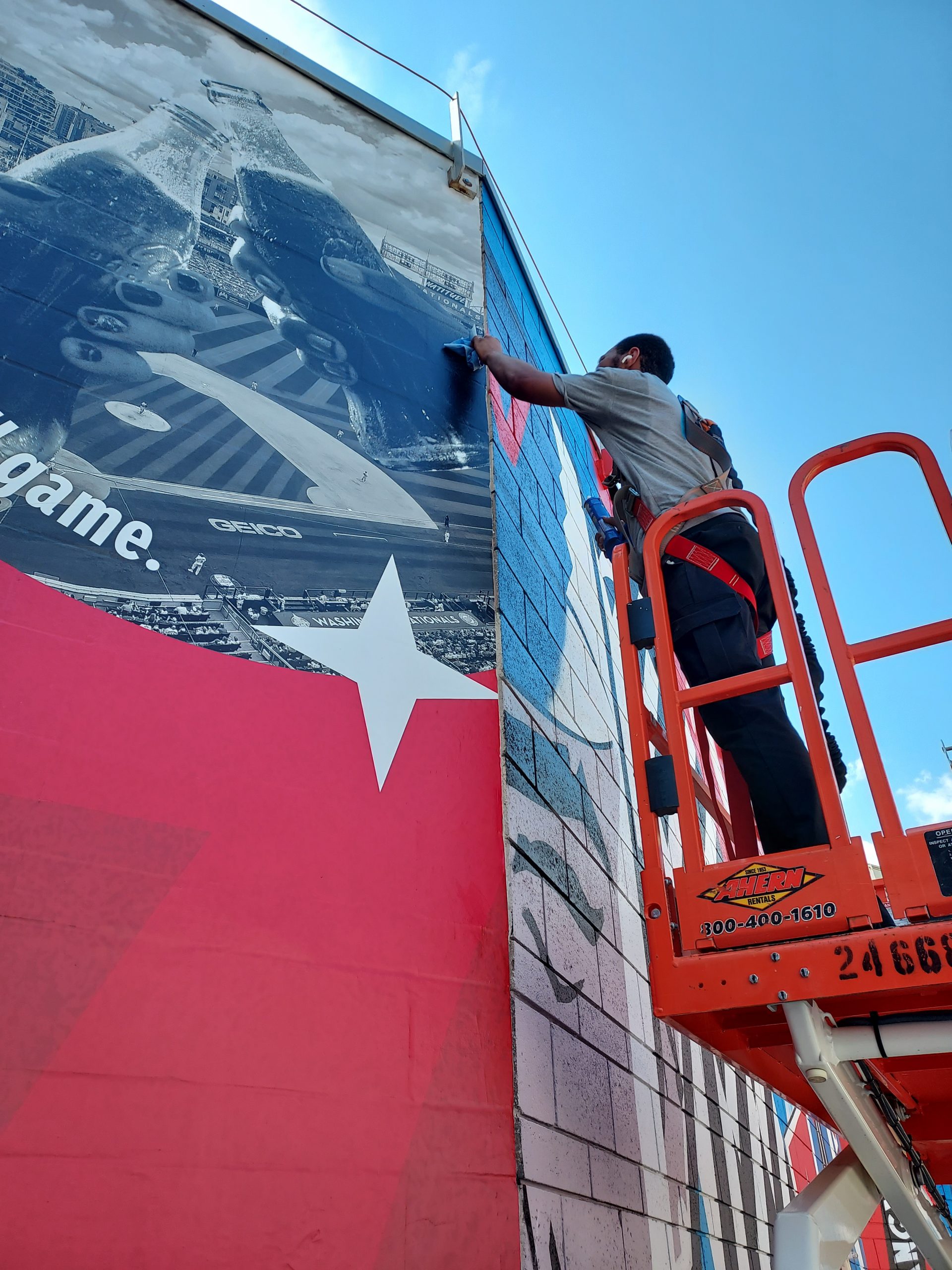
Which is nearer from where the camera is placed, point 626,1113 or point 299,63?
point 626,1113

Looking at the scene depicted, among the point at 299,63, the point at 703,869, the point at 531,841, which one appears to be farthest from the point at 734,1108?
the point at 299,63

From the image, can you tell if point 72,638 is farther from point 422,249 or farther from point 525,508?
point 422,249

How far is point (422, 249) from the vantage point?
4203 millimetres

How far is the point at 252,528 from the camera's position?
2842 mm

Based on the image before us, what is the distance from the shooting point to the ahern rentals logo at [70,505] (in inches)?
97.7

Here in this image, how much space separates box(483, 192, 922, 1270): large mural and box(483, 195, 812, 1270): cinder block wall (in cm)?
1

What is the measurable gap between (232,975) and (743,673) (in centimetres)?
159

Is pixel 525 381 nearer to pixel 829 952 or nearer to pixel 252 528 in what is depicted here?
pixel 252 528

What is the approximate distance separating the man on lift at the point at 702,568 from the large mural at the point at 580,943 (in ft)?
1.50

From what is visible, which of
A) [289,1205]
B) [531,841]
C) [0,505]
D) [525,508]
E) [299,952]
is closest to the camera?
[289,1205]

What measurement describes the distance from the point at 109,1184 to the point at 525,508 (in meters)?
2.86

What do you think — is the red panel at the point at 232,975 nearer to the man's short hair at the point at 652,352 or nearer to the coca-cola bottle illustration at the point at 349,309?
the coca-cola bottle illustration at the point at 349,309

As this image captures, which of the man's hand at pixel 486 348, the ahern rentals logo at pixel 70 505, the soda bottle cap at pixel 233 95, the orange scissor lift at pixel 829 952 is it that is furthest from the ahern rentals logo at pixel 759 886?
the soda bottle cap at pixel 233 95

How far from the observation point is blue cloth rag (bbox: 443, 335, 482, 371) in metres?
3.92
